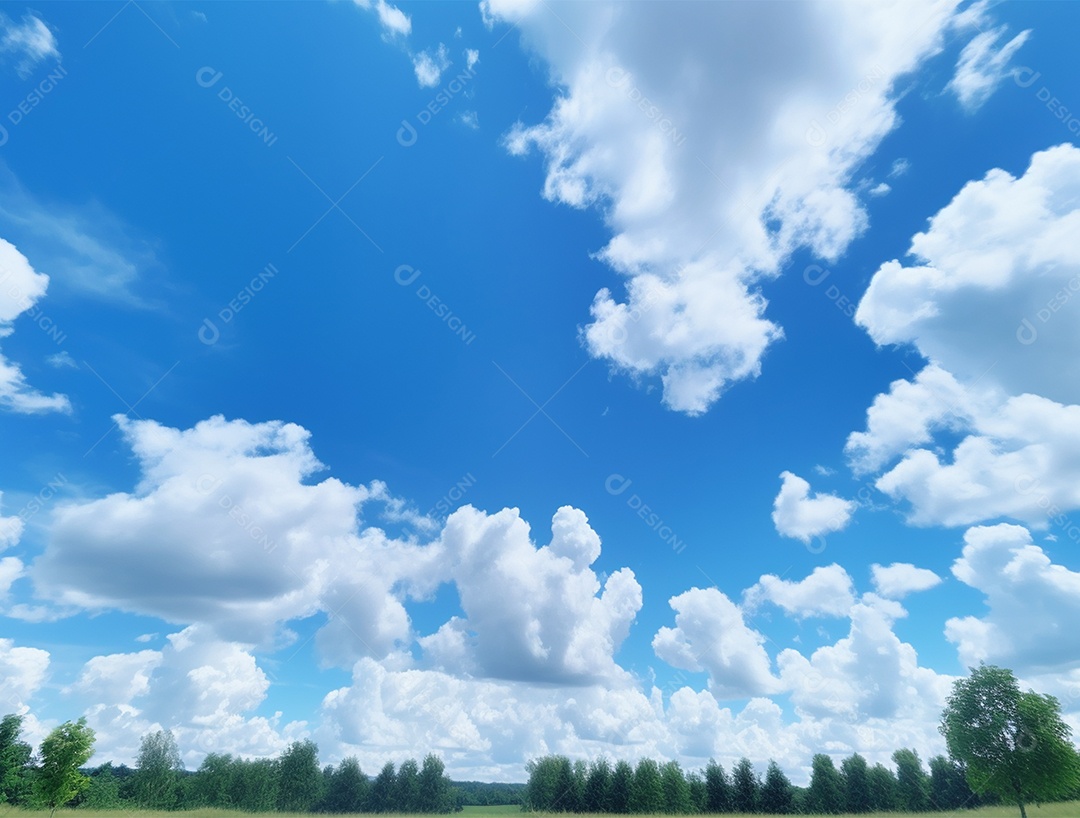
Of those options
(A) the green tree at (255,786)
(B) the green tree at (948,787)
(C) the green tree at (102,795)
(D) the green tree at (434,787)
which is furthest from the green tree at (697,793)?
(C) the green tree at (102,795)

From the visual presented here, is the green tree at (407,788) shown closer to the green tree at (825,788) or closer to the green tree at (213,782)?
the green tree at (213,782)

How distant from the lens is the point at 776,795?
75125mm

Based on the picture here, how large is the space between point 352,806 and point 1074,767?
92059mm

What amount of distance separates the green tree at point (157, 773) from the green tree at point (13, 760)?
60.0 feet

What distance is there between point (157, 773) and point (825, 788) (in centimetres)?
11292

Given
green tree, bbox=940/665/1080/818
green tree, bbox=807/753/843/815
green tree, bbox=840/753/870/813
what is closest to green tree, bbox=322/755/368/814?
green tree, bbox=807/753/843/815

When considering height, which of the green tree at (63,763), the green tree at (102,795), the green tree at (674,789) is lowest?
the green tree at (102,795)

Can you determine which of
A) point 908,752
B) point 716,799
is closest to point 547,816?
point 716,799

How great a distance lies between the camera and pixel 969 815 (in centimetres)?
4947

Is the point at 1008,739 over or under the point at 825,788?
over

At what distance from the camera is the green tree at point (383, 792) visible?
8428 centimetres

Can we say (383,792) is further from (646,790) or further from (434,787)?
(646,790)

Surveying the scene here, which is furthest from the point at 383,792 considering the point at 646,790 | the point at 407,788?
the point at 646,790

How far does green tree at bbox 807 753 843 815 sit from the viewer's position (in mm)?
73312
